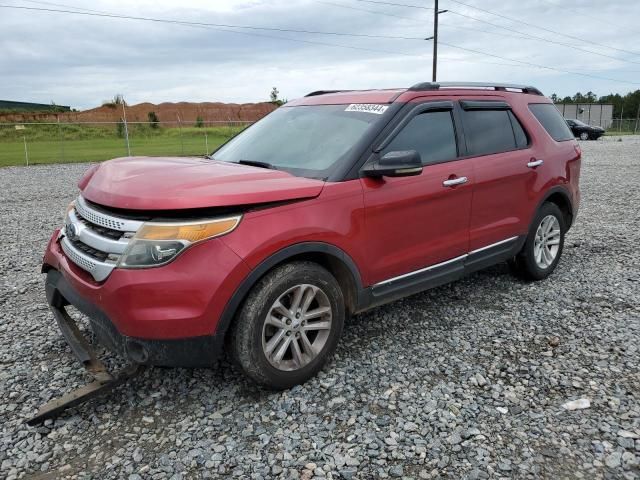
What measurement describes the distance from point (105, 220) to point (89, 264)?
26cm

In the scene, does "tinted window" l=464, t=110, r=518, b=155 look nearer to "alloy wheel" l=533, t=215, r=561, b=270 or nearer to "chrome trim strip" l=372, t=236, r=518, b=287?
"chrome trim strip" l=372, t=236, r=518, b=287

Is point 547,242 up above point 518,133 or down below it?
below

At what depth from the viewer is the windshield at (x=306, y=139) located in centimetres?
349

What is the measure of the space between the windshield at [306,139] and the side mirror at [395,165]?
0.77 ft

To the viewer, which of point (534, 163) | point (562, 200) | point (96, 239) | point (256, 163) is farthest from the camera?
point (562, 200)

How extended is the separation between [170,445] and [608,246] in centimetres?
593

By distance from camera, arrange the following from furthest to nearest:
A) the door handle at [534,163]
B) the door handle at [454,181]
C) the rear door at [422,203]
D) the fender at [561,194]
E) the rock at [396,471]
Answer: the fender at [561,194]
the door handle at [534,163]
the door handle at [454,181]
the rear door at [422,203]
the rock at [396,471]

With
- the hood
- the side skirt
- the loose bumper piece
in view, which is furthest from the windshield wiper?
the loose bumper piece

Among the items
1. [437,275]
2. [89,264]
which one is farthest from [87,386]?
[437,275]

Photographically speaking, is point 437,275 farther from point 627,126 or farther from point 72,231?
point 627,126

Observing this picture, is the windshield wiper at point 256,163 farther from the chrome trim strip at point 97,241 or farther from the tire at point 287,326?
the chrome trim strip at point 97,241

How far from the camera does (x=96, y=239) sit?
2896 mm

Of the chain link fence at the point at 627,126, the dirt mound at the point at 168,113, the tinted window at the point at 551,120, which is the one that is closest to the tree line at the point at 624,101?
the chain link fence at the point at 627,126

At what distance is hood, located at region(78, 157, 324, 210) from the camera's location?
2.71 meters
